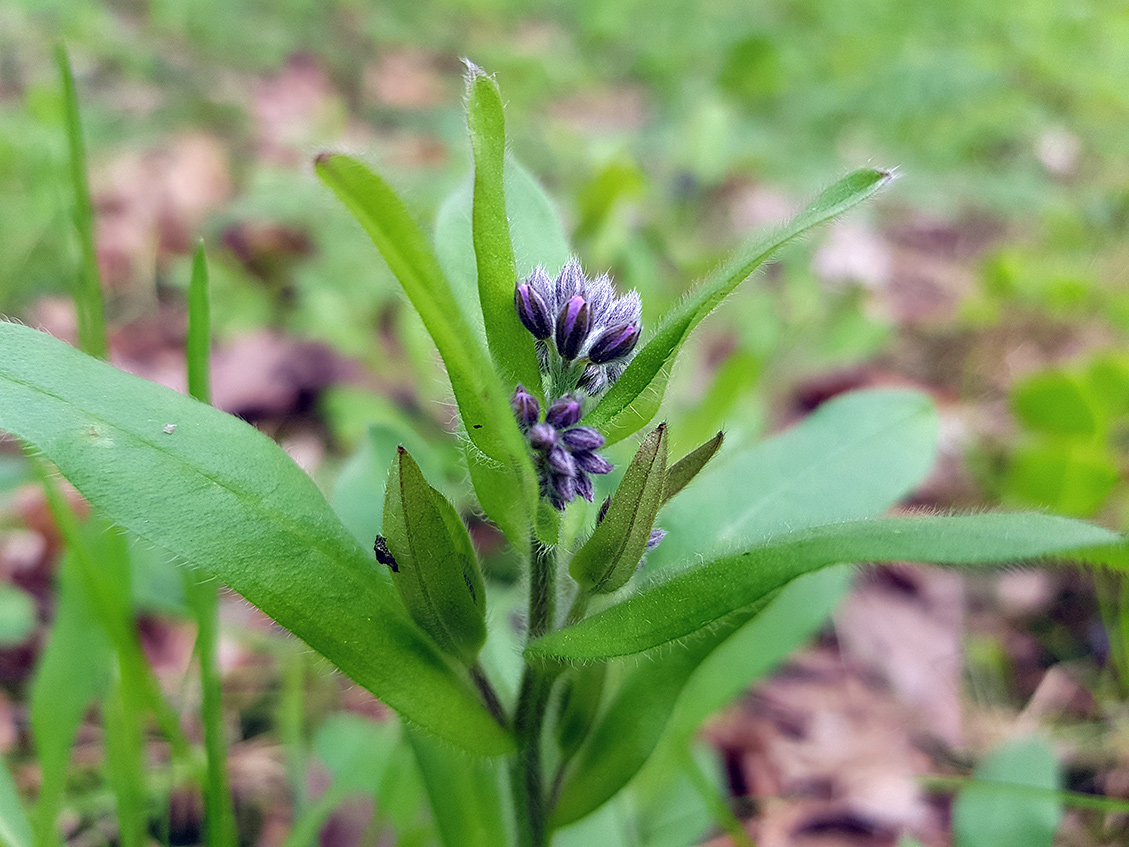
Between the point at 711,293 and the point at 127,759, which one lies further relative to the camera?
the point at 127,759

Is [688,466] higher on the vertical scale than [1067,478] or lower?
lower

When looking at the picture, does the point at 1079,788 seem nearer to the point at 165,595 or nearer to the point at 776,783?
the point at 776,783

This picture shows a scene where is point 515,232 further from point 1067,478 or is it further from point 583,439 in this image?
point 1067,478

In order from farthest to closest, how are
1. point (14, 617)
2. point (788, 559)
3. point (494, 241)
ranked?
point (14, 617)
point (494, 241)
point (788, 559)

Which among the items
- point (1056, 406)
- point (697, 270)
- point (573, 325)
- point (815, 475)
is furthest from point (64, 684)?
point (1056, 406)

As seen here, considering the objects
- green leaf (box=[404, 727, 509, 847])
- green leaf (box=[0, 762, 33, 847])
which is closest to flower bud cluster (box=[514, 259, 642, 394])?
green leaf (box=[404, 727, 509, 847])

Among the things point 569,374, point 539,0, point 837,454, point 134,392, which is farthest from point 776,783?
point 539,0

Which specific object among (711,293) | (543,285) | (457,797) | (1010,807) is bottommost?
(1010,807)

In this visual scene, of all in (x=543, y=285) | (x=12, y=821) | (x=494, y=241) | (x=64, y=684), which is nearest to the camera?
(x=494, y=241)
